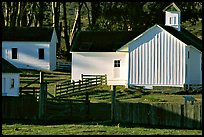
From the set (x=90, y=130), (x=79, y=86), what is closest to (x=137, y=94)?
(x=79, y=86)

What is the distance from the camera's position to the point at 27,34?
59250mm

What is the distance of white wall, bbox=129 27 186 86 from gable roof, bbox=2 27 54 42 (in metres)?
14.9

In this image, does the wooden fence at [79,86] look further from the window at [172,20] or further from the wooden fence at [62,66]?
the wooden fence at [62,66]

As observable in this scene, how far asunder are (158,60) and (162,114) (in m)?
18.3

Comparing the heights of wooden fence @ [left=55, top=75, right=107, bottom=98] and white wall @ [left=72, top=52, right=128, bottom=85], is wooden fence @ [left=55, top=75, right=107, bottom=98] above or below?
below

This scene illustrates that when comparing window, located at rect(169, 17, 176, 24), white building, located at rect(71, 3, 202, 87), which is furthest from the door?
window, located at rect(169, 17, 176, 24)

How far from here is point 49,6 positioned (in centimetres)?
8225

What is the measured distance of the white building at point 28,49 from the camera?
58.2 m

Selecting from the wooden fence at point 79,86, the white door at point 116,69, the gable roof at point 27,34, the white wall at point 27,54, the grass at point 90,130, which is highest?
the gable roof at point 27,34

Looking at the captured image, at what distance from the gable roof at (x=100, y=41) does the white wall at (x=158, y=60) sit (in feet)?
14.4

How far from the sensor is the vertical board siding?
149 feet

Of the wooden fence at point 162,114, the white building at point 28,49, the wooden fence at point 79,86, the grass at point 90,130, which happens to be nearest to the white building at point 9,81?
the wooden fence at point 79,86

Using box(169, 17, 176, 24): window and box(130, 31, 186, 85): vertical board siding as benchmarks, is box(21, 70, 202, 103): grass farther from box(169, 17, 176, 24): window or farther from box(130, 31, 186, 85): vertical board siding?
box(169, 17, 176, 24): window

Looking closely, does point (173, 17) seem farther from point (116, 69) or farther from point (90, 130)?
point (90, 130)
